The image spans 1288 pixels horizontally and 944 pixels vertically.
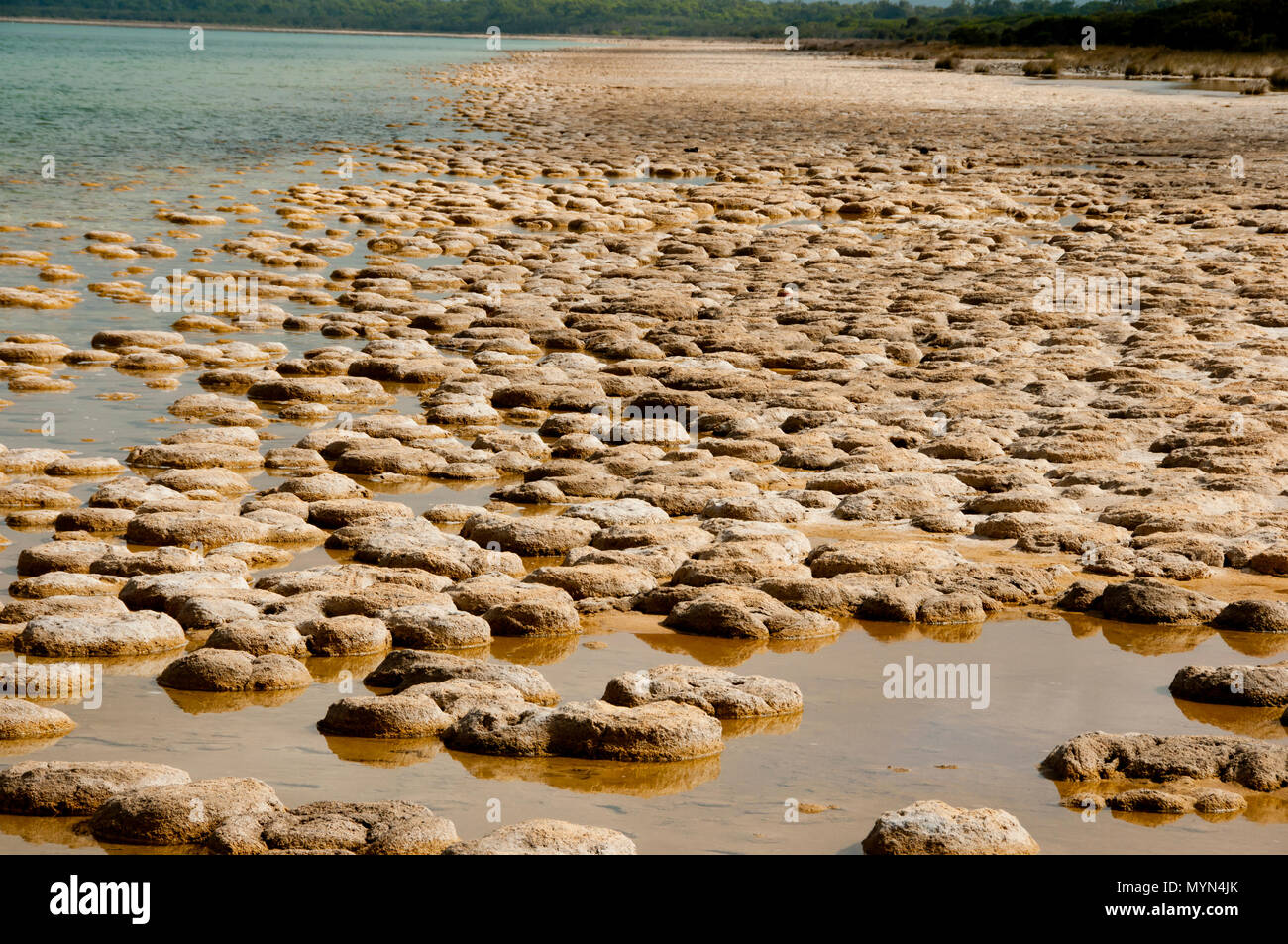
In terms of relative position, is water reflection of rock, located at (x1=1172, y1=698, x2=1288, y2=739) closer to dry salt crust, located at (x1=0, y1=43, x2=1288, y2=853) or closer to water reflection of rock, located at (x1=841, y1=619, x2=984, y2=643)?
dry salt crust, located at (x1=0, y1=43, x2=1288, y2=853)

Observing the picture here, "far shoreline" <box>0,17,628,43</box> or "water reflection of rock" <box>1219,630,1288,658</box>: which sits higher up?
"far shoreline" <box>0,17,628,43</box>

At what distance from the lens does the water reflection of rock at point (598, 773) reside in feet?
13.5

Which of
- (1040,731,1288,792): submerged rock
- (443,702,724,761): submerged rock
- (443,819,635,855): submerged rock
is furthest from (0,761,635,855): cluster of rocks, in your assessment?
(1040,731,1288,792): submerged rock

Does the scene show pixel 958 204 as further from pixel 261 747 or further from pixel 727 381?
pixel 261 747

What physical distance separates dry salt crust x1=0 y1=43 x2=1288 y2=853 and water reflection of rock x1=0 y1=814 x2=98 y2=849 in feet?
0.26

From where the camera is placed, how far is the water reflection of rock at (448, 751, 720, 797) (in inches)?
163

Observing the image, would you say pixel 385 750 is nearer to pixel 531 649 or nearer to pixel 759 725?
pixel 531 649

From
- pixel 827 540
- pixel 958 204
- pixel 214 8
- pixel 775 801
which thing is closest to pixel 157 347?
pixel 827 540

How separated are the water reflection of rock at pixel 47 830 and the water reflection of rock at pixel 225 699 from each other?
708 millimetres

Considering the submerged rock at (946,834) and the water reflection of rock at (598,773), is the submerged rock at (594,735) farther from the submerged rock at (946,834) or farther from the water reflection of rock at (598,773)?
the submerged rock at (946,834)

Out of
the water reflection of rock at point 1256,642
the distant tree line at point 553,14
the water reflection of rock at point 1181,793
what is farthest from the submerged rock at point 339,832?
the distant tree line at point 553,14

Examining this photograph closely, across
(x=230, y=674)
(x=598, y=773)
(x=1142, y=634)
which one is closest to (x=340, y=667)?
(x=230, y=674)

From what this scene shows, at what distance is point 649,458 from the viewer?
747 centimetres
